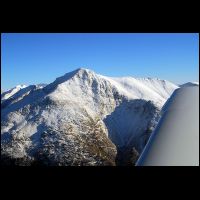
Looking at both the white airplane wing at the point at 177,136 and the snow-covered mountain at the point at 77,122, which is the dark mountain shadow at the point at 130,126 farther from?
the white airplane wing at the point at 177,136

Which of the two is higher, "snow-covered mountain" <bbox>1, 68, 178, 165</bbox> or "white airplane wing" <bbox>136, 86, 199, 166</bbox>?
"white airplane wing" <bbox>136, 86, 199, 166</bbox>

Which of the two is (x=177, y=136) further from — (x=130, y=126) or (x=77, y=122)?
(x=130, y=126)

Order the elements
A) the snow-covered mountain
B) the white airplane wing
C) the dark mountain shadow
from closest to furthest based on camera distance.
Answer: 1. the white airplane wing
2. the snow-covered mountain
3. the dark mountain shadow

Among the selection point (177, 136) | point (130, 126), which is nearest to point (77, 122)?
point (130, 126)

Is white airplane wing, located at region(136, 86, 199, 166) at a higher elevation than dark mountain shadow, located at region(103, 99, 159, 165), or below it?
higher

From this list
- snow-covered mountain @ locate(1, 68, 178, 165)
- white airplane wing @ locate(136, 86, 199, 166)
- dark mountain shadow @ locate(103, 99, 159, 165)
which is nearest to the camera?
white airplane wing @ locate(136, 86, 199, 166)

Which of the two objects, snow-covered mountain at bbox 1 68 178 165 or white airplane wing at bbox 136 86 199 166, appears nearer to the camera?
white airplane wing at bbox 136 86 199 166

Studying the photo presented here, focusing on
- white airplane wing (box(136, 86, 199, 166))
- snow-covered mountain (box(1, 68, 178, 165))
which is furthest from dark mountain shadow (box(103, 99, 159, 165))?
white airplane wing (box(136, 86, 199, 166))

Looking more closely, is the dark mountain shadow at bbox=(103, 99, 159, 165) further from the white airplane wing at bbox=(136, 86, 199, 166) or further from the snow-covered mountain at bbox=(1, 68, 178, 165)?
the white airplane wing at bbox=(136, 86, 199, 166)
